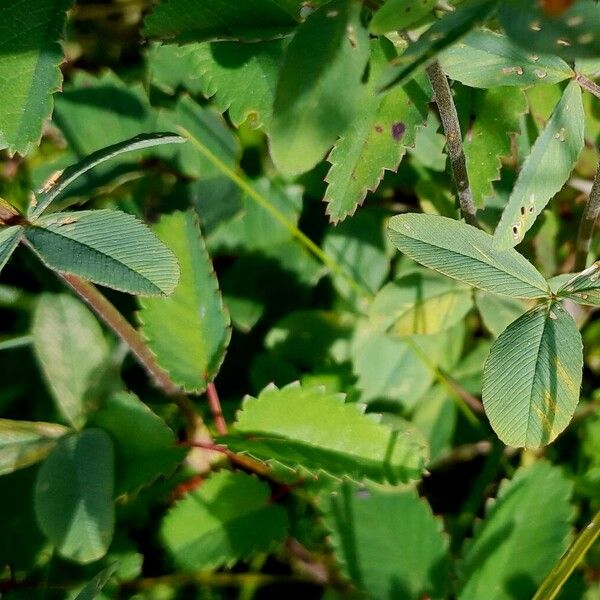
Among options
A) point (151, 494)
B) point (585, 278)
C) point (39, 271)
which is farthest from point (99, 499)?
point (585, 278)

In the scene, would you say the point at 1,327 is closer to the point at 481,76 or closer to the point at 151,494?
the point at 151,494

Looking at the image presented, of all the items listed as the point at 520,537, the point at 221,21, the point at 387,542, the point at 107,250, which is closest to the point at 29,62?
the point at 221,21

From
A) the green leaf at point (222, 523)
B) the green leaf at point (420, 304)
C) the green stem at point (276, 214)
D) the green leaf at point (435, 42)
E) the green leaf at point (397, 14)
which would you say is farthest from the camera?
the green stem at point (276, 214)

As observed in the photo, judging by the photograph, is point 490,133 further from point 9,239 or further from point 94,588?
point 94,588

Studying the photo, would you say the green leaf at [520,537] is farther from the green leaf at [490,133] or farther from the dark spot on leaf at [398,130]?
the dark spot on leaf at [398,130]

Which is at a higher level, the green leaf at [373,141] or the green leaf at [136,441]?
the green leaf at [373,141]

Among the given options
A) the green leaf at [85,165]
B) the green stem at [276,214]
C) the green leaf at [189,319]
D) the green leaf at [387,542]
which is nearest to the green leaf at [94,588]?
the green leaf at [189,319]
